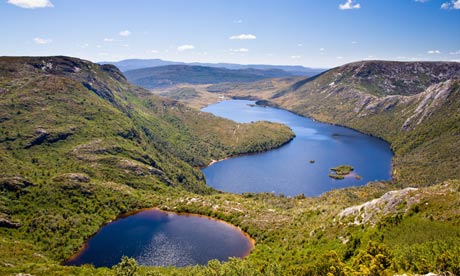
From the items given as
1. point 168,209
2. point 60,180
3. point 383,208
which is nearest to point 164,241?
point 168,209

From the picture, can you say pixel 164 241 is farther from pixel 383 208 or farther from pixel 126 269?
pixel 383 208

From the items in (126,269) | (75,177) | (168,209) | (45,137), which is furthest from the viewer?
(45,137)

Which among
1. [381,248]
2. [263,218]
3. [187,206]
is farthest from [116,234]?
[381,248]

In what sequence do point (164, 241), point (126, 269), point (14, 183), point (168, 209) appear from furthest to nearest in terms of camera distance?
1. point (168, 209)
2. point (14, 183)
3. point (164, 241)
4. point (126, 269)

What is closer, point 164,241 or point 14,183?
point 164,241

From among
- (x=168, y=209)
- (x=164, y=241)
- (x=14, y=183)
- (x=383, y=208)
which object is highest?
(x=383, y=208)

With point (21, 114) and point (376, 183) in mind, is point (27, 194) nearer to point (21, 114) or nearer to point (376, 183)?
point (21, 114)

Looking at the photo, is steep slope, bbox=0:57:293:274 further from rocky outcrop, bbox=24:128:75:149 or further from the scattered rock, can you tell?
rocky outcrop, bbox=24:128:75:149

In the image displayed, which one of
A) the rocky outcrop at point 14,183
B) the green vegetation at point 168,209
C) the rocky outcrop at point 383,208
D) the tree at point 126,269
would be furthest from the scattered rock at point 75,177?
the rocky outcrop at point 383,208
